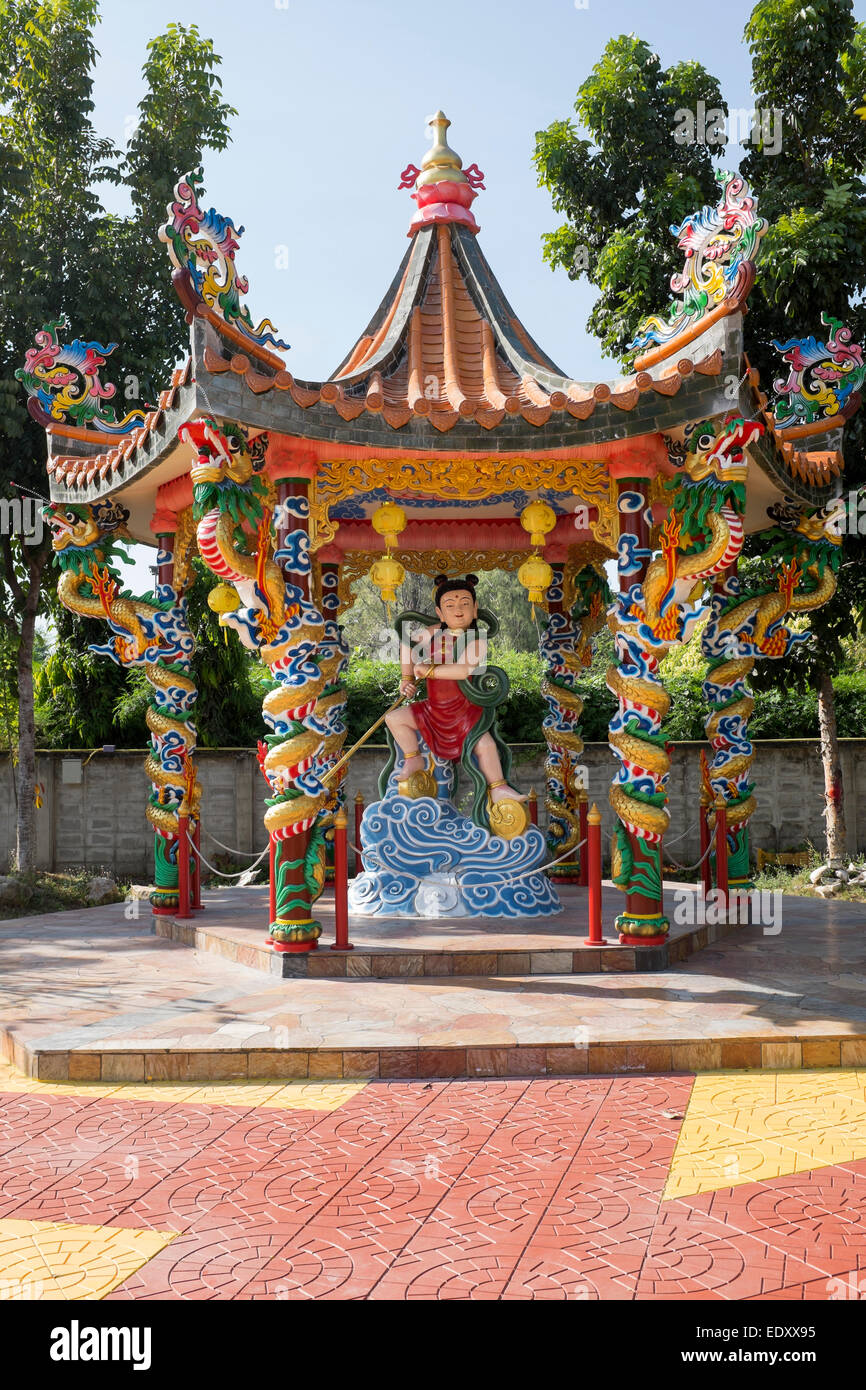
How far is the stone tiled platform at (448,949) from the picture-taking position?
7.28m

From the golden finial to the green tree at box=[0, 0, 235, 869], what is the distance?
489 centimetres

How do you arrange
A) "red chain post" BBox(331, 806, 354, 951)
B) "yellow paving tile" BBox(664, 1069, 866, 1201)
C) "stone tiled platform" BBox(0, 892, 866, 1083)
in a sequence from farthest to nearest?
"red chain post" BBox(331, 806, 354, 951)
"stone tiled platform" BBox(0, 892, 866, 1083)
"yellow paving tile" BBox(664, 1069, 866, 1201)

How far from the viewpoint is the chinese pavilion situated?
7.20 meters

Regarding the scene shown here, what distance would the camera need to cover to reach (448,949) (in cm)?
737

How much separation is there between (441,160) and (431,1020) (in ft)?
24.9

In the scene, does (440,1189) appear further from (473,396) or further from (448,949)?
(473,396)

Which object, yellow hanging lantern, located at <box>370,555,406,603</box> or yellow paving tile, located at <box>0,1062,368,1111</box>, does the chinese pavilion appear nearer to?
yellow hanging lantern, located at <box>370,555,406,603</box>

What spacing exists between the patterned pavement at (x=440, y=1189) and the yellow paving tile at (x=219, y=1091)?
0.06 ft

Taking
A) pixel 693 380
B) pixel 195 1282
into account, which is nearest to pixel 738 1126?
pixel 195 1282

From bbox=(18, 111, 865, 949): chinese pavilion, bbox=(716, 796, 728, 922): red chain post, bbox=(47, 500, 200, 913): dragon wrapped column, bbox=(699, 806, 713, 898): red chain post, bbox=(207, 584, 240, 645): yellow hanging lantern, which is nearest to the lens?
bbox=(18, 111, 865, 949): chinese pavilion

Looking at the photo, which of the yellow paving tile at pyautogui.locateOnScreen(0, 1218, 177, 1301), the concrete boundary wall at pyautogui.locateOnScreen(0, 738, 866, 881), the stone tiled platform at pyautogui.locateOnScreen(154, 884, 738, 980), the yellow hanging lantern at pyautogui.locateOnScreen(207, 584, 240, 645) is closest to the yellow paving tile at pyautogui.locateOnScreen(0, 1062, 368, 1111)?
the yellow paving tile at pyautogui.locateOnScreen(0, 1218, 177, 1301)

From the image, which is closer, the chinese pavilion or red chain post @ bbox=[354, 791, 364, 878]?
the chinese pavilion

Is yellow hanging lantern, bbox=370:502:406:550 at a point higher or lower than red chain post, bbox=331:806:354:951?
higher

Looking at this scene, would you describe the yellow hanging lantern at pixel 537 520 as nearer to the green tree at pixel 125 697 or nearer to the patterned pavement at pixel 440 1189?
the patterned pavement at pixel 440 1189
